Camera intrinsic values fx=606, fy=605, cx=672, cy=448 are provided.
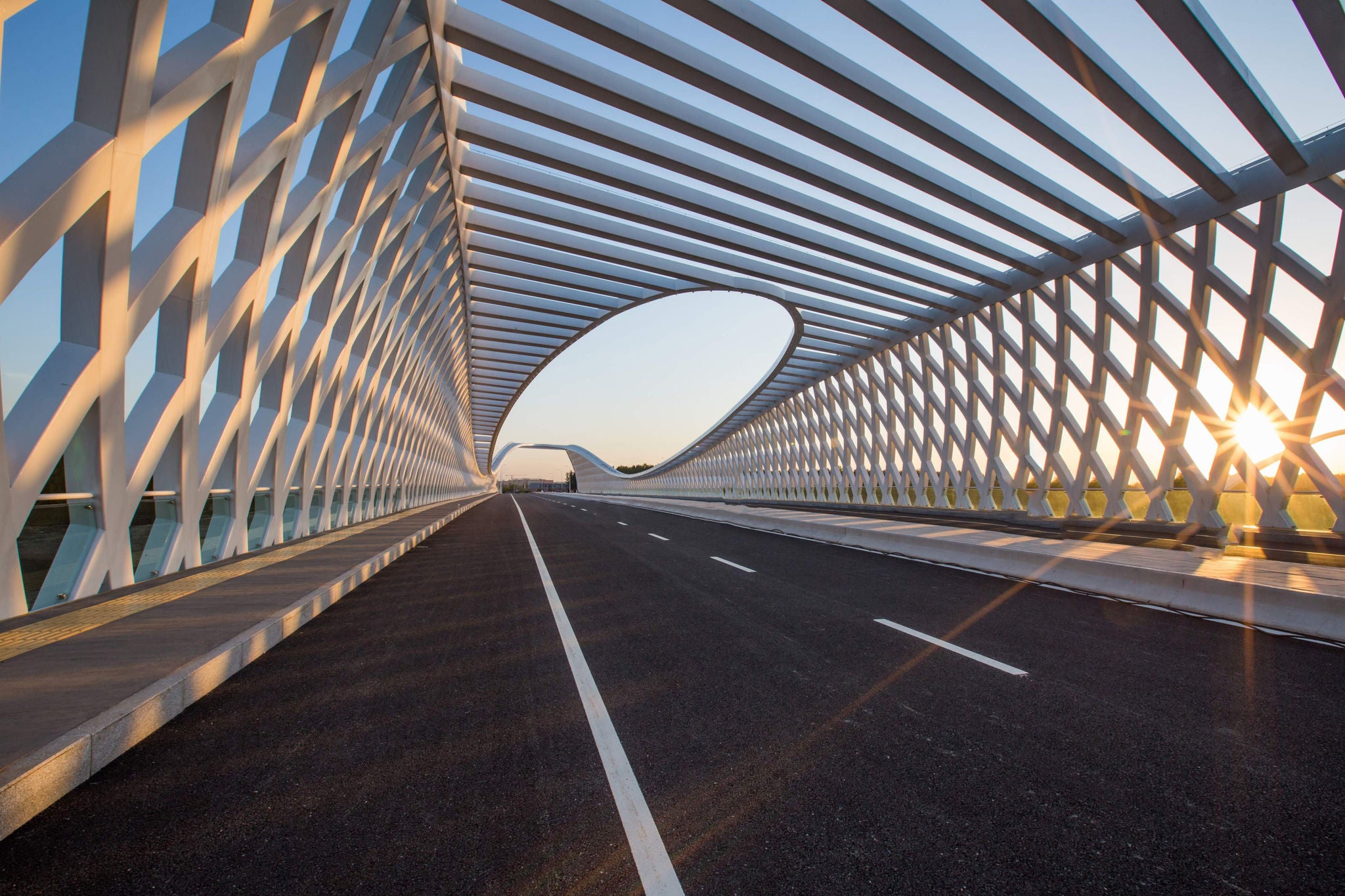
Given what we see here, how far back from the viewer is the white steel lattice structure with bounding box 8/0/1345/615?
6.52 metres

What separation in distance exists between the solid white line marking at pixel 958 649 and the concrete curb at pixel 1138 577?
3421mm

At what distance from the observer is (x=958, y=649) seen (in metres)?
5.26

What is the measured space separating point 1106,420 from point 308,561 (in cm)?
2191

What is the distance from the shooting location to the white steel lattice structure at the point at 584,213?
6.52 metres

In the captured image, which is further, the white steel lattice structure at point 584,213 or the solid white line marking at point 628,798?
the white steel lattice structure at point 584,213

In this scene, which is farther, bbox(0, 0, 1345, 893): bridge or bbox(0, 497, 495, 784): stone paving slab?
bbox(0, 497, 495, 784): stone paving slab

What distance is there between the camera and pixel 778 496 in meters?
55.6

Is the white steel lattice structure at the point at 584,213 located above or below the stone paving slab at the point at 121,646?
above

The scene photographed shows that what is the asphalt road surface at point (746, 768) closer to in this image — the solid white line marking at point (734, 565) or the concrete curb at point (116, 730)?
the concrete curb at point (116, 730)

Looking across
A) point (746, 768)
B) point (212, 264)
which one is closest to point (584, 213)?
point (212, 264)

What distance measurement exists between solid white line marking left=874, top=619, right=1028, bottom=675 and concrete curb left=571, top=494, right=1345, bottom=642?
342cm

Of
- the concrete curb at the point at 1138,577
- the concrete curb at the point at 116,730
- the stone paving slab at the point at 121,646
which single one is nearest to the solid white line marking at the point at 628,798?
the concrete curb at the point at 116,730

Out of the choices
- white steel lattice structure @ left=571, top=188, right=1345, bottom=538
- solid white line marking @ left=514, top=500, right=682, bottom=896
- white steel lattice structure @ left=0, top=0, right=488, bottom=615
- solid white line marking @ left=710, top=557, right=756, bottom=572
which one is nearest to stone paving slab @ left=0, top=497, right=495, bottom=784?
white steel lattice structure @ left=0, top=0, right=488, bottom=615

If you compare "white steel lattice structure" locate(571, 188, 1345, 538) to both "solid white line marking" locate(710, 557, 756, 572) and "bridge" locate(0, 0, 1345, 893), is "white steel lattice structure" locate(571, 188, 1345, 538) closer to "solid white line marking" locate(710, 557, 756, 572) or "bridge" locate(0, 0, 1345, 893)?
"bridge" locate(0, 0, 1345, 893)
